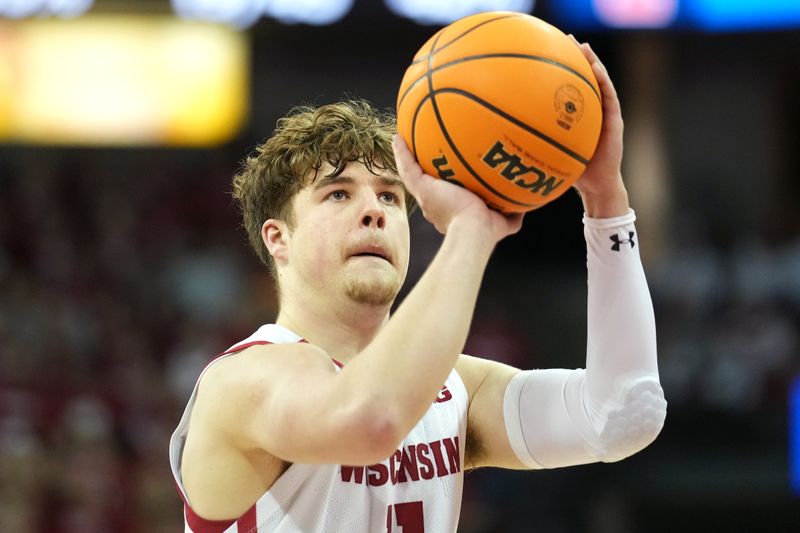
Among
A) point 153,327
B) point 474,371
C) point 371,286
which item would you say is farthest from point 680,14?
point 371,286

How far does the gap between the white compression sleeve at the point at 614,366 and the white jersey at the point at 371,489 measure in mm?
343

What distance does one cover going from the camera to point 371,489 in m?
3.11

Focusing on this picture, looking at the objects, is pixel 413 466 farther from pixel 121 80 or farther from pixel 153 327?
pixel 121 80

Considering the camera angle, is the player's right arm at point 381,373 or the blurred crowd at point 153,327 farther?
the blurred crowd at point 153,327

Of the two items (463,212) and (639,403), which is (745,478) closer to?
(639,403)

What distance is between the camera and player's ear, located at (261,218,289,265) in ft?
11.2

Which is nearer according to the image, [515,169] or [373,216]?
[515,169]

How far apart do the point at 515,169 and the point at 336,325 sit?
0.86 meters

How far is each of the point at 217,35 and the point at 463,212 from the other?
11.9 metres

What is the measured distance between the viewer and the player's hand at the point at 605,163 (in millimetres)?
2939

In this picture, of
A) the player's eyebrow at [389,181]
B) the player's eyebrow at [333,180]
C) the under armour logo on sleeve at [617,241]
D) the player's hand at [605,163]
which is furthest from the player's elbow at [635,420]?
the player's eyebrow at [333,180]

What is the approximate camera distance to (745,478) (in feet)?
31.1

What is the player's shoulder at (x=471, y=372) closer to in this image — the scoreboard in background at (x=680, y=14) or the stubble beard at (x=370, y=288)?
the stubble beard at (x=370, y=288)

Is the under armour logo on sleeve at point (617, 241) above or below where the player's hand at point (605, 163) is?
below
